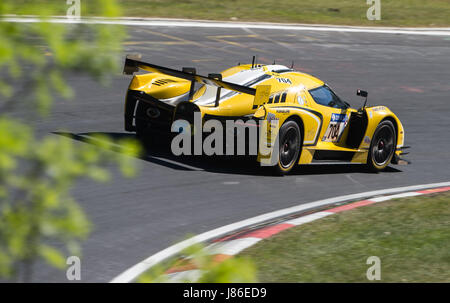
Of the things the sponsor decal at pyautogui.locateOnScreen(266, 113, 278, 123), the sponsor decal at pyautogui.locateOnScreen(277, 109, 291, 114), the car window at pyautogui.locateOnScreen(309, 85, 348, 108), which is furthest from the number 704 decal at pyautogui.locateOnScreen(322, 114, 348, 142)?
the sponsor decal at pyautogui.locateOnScreen(266, 113, 278, 123)

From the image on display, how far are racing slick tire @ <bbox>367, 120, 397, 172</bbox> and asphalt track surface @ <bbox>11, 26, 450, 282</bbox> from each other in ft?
0.70

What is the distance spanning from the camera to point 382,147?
11.7 metres

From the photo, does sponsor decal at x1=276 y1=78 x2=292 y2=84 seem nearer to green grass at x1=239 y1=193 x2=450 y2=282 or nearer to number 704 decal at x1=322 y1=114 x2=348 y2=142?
number 704 decal at x1=322 y1=114 x2=348 y2=142

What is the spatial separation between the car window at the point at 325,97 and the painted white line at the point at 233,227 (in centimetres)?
157

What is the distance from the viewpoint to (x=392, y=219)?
27.9 feet

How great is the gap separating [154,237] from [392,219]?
2.91 m

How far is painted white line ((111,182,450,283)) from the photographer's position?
6.31 metres

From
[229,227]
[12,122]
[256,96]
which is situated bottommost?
[229,227]

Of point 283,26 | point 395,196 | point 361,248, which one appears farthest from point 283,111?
point 283,26

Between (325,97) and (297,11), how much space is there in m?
20.2

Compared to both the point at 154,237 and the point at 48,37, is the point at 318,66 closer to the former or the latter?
the point at 154,237
